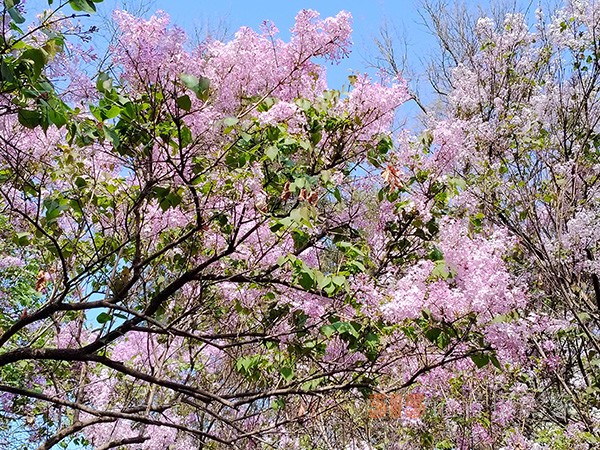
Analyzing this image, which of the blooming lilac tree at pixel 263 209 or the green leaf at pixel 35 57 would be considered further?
the blooming lilac tree at pixel 263 209

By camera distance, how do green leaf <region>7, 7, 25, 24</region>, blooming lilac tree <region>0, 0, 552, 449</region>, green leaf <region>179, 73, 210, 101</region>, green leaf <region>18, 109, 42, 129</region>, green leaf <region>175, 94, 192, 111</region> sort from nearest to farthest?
green leaf <region>7, 7, 25, 24</region>
green leaf <region>18, 109, 42, 129</region>
green leaf <region>179, 73, 210, 101</region>
green leaf <region>175, 94, 192, 111</region>
blooming lilac tree <region>0, 0, 552, 449</region>

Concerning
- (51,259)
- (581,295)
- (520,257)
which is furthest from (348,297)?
(520,257)

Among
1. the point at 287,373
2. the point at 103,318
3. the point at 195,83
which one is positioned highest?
the point at 195,83

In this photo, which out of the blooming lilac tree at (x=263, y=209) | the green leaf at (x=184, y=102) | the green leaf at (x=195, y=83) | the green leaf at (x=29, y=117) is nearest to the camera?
the green leaf at (x=29, y=117)

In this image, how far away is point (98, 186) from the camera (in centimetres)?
268

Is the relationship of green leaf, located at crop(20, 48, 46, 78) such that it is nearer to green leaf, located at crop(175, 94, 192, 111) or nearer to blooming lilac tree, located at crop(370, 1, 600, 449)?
green leaf, located at crop(175, 94, 192, 111)

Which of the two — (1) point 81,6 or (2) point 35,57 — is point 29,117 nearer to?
(2) point 35,57

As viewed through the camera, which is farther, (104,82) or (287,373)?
(287,373)

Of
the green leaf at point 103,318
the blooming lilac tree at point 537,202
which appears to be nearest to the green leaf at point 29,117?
the green leaf at point 103,318

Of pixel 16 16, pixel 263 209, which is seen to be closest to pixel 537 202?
pixel 263 209

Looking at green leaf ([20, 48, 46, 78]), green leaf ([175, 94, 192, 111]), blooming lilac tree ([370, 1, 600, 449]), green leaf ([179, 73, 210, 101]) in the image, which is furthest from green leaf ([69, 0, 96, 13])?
blooming lilac tree ([370, 1, 600, 449])

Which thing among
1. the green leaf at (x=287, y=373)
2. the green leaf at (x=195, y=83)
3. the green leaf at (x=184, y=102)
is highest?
the green leaf at (x=184, y=102)

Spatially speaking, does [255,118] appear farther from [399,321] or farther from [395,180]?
[399,321]

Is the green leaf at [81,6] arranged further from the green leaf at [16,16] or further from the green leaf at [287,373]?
the green leaf at [287,373]
